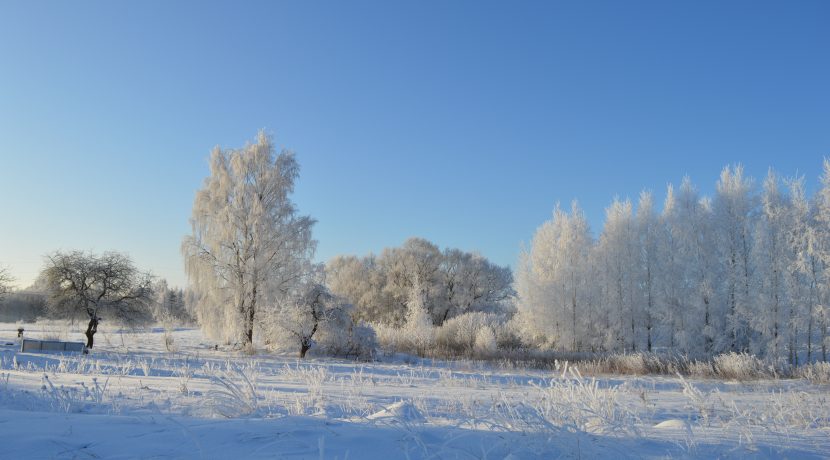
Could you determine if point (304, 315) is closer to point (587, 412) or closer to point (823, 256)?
point (587, 412)

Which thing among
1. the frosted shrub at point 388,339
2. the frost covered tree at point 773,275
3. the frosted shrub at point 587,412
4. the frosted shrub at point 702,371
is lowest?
the frosted shrub at point 388,339

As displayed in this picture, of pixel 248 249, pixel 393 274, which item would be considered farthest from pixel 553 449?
pixel 393 274

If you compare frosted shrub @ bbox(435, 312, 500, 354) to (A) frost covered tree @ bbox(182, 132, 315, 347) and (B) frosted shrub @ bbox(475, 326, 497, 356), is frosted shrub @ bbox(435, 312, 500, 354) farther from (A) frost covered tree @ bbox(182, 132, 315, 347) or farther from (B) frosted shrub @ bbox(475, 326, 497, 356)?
(A) frost covered tree @ bbox(182, 132, 315, 347)

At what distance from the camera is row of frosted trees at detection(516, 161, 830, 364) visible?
23219 millimetres

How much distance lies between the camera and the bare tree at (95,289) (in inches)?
939

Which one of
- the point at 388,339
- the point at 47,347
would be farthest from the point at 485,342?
the point at 47,347

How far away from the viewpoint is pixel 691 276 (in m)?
27.2

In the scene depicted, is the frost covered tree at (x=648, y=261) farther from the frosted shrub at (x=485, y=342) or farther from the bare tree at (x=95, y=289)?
the bare tree at (x=95, y=289)

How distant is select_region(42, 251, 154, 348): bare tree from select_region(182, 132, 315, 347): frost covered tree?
9.11 ft

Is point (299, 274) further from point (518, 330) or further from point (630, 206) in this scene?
point (630, 206)

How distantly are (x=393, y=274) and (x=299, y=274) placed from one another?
1067 inches

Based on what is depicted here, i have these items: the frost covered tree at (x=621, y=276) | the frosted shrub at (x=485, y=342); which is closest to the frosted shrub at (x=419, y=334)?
the frosted shrub at (x=485, y=342)

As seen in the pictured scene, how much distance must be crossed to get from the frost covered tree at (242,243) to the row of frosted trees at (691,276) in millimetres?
15869

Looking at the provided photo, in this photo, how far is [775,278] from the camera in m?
23.8
